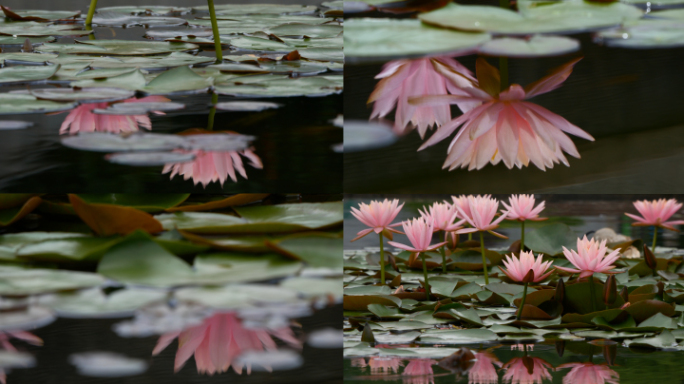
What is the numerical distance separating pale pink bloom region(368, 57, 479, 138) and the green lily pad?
26mm

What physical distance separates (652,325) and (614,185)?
0.20 metres

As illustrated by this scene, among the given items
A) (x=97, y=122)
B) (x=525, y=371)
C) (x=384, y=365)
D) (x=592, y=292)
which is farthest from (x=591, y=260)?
(x=97, y=122)

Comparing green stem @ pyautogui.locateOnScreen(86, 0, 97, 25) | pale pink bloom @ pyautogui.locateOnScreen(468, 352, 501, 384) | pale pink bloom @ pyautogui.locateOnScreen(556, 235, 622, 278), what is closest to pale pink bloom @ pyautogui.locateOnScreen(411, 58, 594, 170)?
pale pink bloom @ pyautogui.locateOnScreen(556, 235, 622, 278)

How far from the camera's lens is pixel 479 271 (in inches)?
30.0

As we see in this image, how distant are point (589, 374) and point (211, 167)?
0.47m

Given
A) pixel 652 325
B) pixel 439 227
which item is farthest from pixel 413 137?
pixel 652 325

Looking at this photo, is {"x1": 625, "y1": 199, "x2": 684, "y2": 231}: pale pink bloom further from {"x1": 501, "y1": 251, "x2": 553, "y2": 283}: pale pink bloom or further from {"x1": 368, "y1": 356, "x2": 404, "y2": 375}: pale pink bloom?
{"x1": 368, "y1": 356, "x2": 404, "y2": 375}: pale pink bloom

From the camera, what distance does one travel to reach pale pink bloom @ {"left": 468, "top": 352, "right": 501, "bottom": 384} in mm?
482

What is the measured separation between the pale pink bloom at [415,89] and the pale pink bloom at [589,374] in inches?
13.1

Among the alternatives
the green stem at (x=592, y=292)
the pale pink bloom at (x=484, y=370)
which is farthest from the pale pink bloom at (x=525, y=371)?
the green stem at (x=592, y=292)

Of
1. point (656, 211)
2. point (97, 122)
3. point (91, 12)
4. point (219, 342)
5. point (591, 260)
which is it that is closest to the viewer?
point (219, 342)

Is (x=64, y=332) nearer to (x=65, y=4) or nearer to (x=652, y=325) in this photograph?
(x=652, y=325)

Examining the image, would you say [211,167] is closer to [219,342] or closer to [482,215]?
[219,342]

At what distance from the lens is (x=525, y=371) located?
1.64 ft
